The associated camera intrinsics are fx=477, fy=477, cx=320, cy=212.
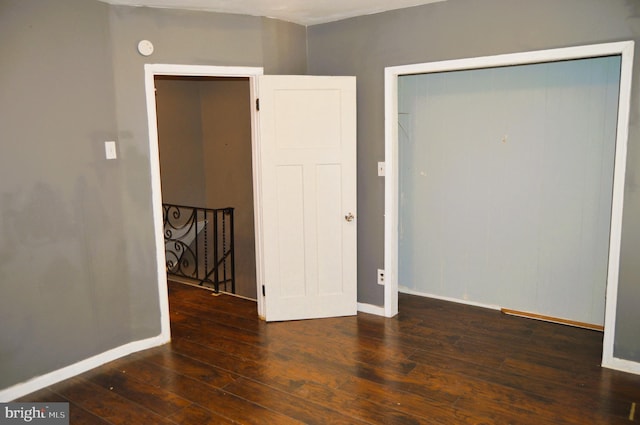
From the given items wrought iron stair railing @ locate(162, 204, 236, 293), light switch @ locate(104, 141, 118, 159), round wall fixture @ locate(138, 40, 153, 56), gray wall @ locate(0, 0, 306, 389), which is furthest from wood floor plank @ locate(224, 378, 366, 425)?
wrought iron stair railing @ locate(162, 204, 236, 293)

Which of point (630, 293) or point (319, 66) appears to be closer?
point (630, 293)

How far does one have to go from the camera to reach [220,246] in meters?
6.74

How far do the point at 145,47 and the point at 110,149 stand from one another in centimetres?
76

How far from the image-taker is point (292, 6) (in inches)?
139

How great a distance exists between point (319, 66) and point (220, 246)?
3.42m

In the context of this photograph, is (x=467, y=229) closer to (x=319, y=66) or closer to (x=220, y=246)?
(x=319, y=66)

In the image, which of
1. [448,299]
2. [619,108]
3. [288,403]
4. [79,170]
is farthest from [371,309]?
[79,170]

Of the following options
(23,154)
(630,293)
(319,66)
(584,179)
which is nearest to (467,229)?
(584,179)

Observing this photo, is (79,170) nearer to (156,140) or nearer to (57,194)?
(57,194)

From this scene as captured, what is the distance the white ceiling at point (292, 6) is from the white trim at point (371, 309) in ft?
7.96

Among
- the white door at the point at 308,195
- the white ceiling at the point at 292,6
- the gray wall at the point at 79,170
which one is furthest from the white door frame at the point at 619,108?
the gray wall at the point at 79,170

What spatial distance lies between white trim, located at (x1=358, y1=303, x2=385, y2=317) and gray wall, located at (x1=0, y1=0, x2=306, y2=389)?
1.70 m

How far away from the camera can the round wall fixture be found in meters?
3.32

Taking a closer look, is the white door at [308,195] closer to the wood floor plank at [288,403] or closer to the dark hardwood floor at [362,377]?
the dark hardwood floor at [362,377]
